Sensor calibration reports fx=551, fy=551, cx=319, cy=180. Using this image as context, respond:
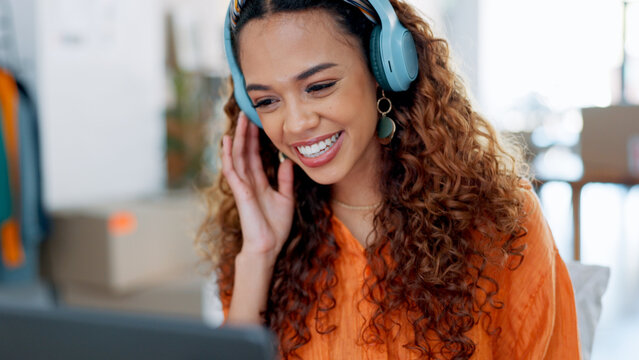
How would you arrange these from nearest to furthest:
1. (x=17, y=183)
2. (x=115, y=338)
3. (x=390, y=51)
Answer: (x=115, y=338)
(x=390, y=51)
(x=17, y=183)

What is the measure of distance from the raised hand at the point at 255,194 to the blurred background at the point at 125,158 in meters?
0.81

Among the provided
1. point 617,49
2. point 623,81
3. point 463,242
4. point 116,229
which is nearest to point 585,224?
point 623,81

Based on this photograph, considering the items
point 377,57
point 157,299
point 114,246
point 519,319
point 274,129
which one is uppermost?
point 377,57

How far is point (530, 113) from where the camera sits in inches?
245

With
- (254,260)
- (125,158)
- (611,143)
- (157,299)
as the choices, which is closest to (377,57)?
(254,260)

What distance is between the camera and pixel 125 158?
306 cm

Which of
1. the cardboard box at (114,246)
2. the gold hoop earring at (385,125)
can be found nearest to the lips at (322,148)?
the gold hoop earring at (385,125)

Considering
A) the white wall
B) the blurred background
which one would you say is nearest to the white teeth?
the blurred background

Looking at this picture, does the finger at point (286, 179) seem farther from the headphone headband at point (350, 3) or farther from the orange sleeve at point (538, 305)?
the orange sleeve at point (538, 305)

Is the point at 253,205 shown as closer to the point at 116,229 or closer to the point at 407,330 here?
the point at 407,330

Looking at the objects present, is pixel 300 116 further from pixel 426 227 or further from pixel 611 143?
pixel 611 143

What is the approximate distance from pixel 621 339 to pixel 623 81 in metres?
3.60

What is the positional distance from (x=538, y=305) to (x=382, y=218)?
311 millimetres

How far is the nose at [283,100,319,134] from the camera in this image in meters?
0.94
